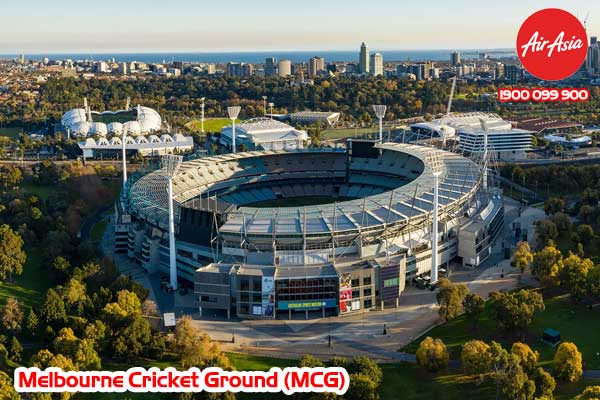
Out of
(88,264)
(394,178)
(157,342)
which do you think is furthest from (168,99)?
(157,342)

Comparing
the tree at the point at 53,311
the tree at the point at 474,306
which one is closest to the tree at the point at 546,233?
the tree at the point at 474,306

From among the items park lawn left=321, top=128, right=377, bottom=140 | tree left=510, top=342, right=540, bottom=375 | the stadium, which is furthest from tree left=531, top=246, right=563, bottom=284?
park lawn left=321, top=128, right=377, bottom=140

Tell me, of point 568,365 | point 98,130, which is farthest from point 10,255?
point 98,130

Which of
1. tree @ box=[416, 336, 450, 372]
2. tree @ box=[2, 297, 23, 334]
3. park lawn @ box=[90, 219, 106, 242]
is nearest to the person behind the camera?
tree @ box=[416, 336, 450, 372]

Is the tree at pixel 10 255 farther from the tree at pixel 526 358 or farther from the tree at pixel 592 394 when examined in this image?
the tree at pixel 592 394

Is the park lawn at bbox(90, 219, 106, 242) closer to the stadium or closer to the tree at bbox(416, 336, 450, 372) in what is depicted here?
the stadium
